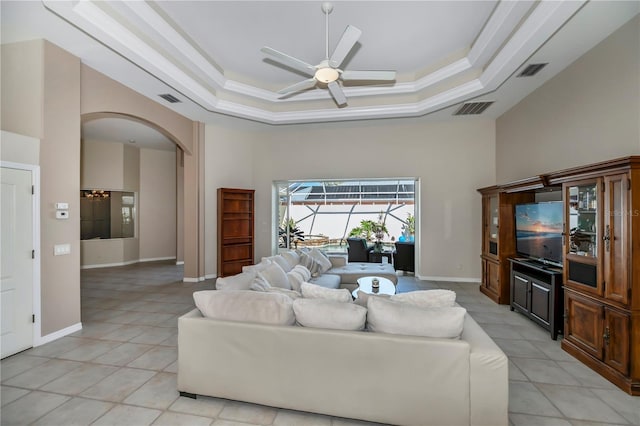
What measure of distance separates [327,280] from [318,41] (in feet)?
12.2

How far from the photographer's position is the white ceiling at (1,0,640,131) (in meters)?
3.27

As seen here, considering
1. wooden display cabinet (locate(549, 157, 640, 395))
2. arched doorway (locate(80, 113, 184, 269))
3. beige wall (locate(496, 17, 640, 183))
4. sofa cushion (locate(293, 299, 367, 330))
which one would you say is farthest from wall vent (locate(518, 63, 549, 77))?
arched doorway (locate(80, 113, 184, 269))

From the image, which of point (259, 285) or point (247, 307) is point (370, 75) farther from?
point (247, 307)

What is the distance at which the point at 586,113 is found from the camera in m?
3.78

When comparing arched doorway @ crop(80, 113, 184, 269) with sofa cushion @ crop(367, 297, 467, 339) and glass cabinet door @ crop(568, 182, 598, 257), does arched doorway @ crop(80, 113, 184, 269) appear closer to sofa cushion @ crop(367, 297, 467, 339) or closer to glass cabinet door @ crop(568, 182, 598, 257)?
sofa cushion @ crop(367, 297, 467, 339)

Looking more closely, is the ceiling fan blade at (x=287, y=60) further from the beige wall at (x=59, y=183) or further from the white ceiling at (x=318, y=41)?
Result: the beige wall at (x=59, y=183)

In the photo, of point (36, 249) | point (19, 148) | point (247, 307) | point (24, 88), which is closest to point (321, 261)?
point (247, 307)

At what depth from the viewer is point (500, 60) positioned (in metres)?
4.13

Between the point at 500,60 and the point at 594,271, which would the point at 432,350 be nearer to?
the point at 594,271

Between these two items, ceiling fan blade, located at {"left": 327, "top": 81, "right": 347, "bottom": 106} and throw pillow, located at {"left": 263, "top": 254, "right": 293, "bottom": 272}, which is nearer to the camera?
ceiling fan blade, located at {"left": 327, "top": 81, "right": 347, "bottom": 106}

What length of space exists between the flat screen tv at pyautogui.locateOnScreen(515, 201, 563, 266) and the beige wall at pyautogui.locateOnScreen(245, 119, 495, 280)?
66.0 inches

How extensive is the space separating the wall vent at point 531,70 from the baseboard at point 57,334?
7092 mm

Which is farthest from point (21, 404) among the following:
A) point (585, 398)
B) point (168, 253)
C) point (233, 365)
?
point (168, 253)

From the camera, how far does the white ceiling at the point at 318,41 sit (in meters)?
3.27
